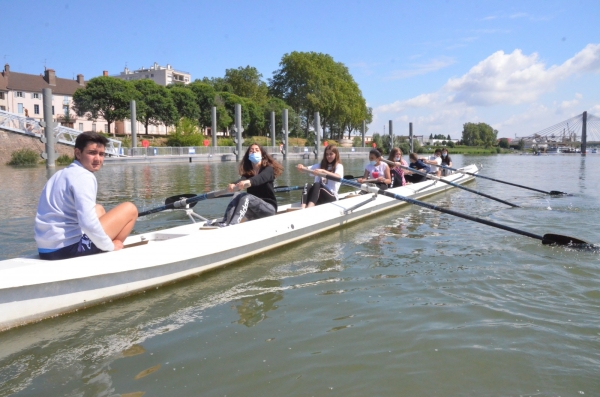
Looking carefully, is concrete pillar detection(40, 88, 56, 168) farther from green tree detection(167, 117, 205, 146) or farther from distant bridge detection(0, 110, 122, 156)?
green tree detection(167, 117, 205, 146)

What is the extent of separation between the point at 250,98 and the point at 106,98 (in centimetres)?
2462

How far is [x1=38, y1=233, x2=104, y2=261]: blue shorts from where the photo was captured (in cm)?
443

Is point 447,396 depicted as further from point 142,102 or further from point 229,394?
point 142,102

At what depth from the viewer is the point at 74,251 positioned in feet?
14.6

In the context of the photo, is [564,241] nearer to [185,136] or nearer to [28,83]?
[185,136]

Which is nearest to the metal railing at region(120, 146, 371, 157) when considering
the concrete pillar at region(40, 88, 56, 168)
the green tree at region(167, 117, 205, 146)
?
the green tree at region(167, 117, 205, 146)

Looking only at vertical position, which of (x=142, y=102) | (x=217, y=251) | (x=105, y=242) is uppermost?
(x=142, y=102)

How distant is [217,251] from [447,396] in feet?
11.4

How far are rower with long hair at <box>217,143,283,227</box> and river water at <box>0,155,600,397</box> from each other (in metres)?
0.64

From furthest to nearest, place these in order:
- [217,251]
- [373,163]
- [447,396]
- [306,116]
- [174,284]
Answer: [306,116] → [373,163] → [217,251] → [174,284] → [447,396]

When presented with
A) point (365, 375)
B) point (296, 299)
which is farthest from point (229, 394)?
point (296, 299)

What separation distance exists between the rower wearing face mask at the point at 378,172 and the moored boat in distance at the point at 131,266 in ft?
9.49

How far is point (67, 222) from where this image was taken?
4.34m

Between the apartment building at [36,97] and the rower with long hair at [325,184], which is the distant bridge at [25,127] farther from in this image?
the rower with long hair at [325,184]
